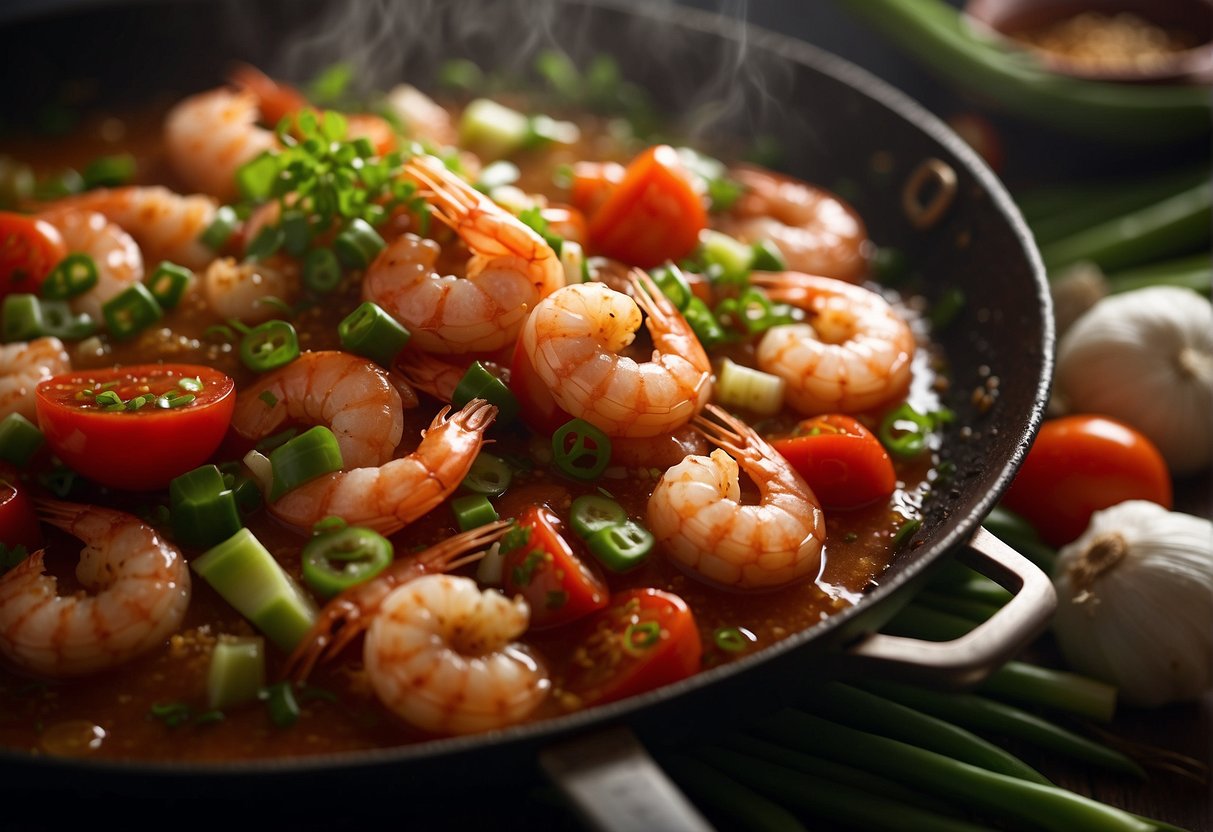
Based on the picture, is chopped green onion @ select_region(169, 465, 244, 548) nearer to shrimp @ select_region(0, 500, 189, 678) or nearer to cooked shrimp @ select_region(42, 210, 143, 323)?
shrimp @ select_region(0, 500, 189, 678)

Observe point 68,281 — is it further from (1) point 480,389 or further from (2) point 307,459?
(1) point 480,389

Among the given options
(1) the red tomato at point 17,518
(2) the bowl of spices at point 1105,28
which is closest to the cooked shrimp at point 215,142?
(1) the red tomato at point 17,518

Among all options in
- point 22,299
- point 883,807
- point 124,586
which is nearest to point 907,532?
point 883,807

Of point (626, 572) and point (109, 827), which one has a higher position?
point (626, 572)

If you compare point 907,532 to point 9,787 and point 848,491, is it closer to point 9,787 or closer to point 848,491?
point 848,491

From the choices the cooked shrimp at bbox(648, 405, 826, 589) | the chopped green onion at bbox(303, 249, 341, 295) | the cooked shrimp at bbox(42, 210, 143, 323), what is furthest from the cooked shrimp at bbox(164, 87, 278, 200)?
the cooked shrimp at bbox(648, 405, 826, 589)

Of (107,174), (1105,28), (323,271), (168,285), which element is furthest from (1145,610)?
(107,174)
